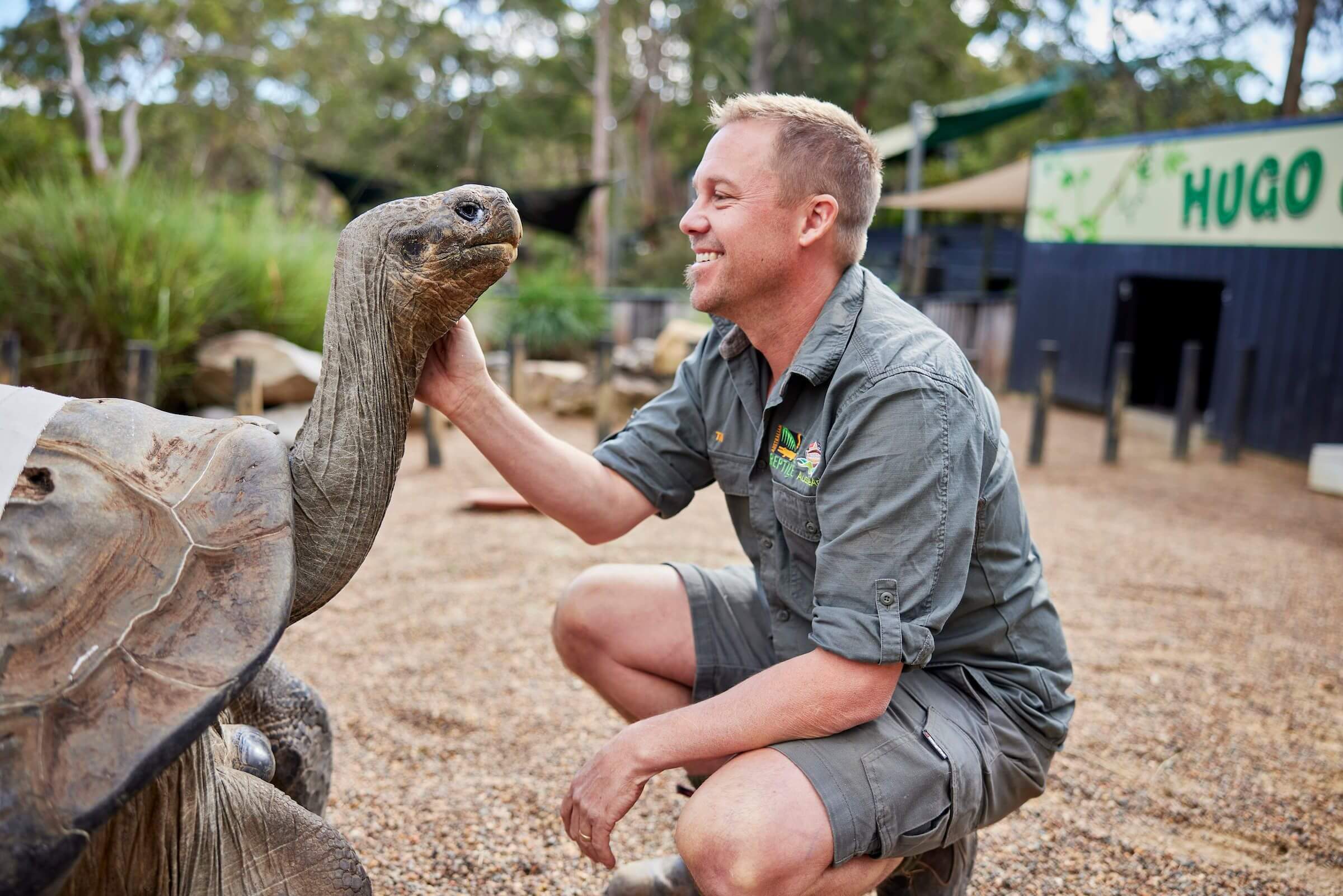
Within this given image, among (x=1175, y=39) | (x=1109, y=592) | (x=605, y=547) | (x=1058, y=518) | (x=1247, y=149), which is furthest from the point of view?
(x=1175, y=39)

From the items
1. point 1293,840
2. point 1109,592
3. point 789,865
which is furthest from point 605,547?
point 789,865

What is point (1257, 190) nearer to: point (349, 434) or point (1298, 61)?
point (1298, 61)

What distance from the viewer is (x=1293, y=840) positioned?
7.63ft

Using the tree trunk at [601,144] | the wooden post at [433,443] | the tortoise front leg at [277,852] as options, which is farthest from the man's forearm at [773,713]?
the tree trunk at [601,144]

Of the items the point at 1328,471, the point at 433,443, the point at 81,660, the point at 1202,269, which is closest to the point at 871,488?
the point at 81,660

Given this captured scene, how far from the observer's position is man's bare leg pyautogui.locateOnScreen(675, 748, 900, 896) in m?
1.50

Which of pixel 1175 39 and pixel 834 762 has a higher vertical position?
pixel 1175 39

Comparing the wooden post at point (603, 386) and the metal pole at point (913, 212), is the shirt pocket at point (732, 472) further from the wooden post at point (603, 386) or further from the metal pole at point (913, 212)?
the metal pole at point (913, 212)

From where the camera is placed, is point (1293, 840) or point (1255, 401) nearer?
point (1293, 840)

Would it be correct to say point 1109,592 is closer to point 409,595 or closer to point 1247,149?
point 409,595

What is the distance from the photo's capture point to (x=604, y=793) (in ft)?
5.27

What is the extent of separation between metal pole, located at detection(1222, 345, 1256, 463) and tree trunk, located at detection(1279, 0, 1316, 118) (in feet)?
14.5

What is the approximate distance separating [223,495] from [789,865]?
0.91 m

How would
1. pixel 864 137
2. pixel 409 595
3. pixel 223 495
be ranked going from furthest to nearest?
pixel 409 595
pixel 864 137
pixel 223 495
